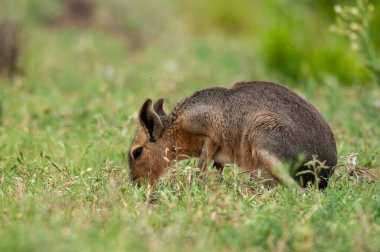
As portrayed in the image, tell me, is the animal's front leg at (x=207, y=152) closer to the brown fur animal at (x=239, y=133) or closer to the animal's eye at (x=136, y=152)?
the brown fur animal at (x=239, y=133)

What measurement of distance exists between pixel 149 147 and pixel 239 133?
816 mm

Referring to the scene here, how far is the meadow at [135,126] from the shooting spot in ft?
16.0

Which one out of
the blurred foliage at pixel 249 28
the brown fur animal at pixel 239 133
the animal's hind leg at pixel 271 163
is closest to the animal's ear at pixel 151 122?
the brown fur animal at pixel 239 133

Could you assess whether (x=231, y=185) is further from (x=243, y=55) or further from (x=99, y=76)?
(x=243, y=55)

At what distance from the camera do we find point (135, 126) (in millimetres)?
8539

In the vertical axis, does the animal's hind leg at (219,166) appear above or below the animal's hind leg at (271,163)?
below

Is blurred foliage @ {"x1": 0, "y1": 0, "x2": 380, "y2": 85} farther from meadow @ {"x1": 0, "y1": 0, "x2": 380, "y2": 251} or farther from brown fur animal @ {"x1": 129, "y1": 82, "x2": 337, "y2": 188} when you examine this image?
brown fur animal @ {"x1": 129, "y1": 82, "x2": 337, "y2": 188}

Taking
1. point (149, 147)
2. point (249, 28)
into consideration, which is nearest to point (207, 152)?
point (149, 147)

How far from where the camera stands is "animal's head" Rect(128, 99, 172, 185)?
7043mm

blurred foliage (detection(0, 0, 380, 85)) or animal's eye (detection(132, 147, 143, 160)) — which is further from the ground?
blurred foliage (detection(0, 0, 380, 85))

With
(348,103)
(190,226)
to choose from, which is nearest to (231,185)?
(190,226)

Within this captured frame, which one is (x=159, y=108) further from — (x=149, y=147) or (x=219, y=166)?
(x=219, y=166)

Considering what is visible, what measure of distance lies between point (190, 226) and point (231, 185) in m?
1.29

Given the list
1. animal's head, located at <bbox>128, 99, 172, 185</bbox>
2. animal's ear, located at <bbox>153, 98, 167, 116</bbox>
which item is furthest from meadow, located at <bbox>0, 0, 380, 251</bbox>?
animal's ear, located at <bbox>153, 98, 167, 116</bbox>
